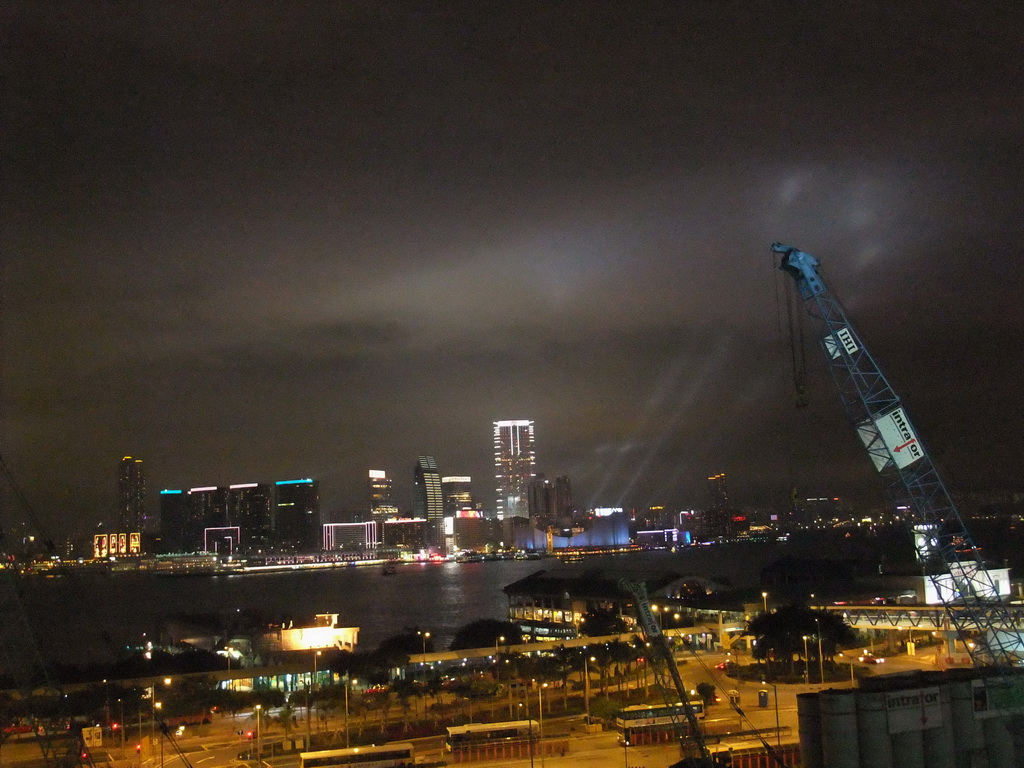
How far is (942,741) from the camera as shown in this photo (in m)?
6.82

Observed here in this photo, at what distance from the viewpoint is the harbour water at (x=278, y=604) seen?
82.7 ft

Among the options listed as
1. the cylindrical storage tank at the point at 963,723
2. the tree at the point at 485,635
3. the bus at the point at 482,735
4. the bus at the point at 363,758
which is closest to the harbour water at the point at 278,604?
the tree at the point at 485,635

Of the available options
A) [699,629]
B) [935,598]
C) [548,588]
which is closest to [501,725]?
[699,629]

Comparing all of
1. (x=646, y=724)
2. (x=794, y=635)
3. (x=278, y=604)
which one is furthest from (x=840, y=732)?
(x=278, y=604)

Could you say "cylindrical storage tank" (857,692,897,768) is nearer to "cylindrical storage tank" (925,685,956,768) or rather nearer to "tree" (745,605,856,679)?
"cylindrical storage tank" (925,685,956,768)

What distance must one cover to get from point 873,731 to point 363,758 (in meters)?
4.43

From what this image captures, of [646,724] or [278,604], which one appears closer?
[646,724]

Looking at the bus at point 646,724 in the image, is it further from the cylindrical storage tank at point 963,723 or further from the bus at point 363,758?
the cylindrical storage tank at point 963,723

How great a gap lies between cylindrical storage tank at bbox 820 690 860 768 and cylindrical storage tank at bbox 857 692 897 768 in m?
0.04

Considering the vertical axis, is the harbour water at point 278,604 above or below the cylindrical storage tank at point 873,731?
below

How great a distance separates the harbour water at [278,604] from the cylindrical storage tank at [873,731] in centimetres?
1445

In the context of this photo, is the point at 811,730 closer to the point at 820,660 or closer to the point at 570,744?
the point at 570,744

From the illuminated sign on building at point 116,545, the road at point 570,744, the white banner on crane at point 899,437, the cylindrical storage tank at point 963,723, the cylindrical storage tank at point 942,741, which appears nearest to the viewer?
the cylindrical storage tank at point 942,741

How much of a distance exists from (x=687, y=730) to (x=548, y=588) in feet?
48.9
